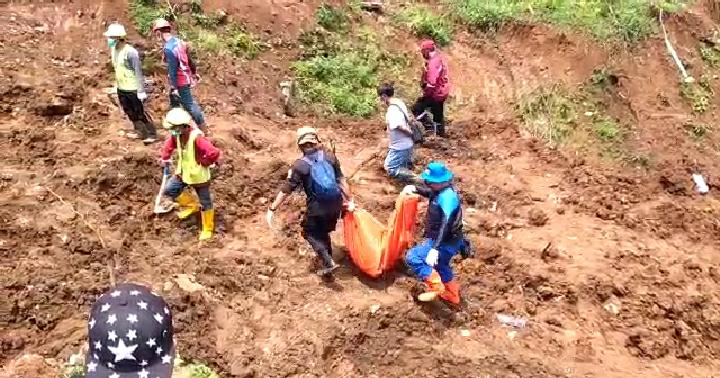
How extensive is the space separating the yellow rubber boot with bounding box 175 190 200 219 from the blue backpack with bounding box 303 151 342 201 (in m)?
1.80

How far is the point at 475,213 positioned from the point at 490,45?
482 cm

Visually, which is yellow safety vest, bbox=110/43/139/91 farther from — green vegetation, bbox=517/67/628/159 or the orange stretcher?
green vegetation, bbox=517/67/628/159

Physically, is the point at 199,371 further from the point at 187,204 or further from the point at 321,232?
the point at 187,204

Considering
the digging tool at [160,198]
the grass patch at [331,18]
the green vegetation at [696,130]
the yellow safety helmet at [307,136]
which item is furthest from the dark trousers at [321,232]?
the green vegetation at [696,130]

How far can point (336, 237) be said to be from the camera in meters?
7.74

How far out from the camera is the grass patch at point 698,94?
11727mm

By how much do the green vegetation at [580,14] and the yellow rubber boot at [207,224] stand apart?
7104 mm

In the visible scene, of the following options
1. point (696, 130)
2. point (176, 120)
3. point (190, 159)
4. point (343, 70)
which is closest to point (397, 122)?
point (190, 159)

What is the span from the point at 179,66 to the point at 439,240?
3.97 m

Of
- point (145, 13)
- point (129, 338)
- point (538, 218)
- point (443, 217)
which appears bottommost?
point (538, 218)

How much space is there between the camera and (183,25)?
36.2ft

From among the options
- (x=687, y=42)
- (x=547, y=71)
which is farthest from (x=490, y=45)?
(x=687, y=42)

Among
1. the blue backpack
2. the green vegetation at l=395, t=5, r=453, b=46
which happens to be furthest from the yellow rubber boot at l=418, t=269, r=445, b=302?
the green vegetation at l=395, t=5, r=453, b=46

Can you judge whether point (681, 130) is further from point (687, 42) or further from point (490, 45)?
point (490, 45)
